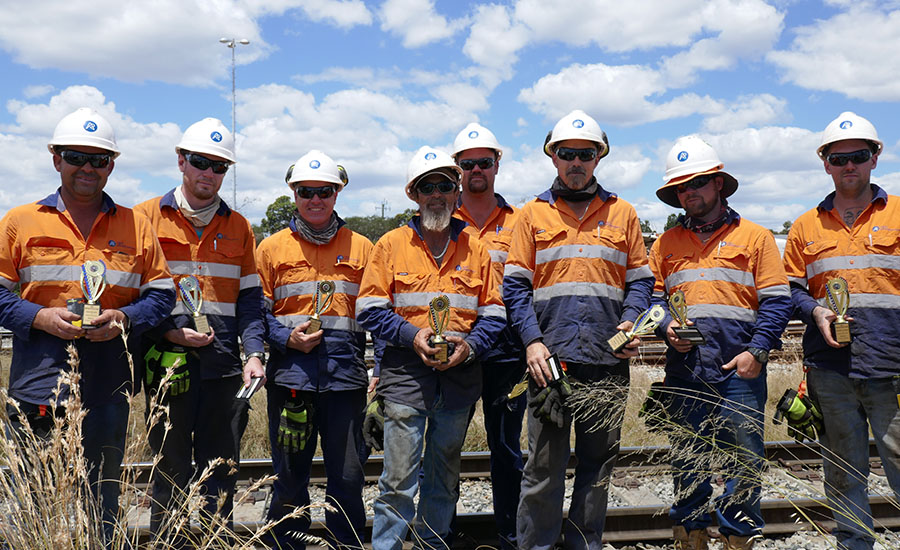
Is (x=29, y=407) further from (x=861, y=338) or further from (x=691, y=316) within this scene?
(x=861, y=338)

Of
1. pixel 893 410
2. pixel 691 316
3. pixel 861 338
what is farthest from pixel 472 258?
pixel 893 410

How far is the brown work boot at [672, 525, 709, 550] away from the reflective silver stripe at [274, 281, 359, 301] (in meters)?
2.82

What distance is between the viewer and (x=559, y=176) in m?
4.73

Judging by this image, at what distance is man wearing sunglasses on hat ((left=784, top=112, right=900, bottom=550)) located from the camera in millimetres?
4406

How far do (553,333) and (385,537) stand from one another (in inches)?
64.9

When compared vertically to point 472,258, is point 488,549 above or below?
below

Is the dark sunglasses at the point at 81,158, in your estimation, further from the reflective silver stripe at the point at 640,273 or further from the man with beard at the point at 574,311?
the reflective silver stripe at the point at 640,273

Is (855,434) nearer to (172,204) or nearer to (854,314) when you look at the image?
(854,314)

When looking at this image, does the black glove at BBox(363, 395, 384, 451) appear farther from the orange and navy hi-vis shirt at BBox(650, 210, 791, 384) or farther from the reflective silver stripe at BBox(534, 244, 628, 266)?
the orange and navy hi-vis shirt at BBox(650, 210, 791, 384)

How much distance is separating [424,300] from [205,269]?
1.54 meters

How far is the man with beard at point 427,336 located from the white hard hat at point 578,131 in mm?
710

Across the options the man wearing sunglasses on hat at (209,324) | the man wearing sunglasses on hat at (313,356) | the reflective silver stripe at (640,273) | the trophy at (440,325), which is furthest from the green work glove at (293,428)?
the reflective silver stripe at (640,273)

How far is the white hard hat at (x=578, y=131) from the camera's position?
457 centimetres

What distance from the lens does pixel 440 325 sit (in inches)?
166
